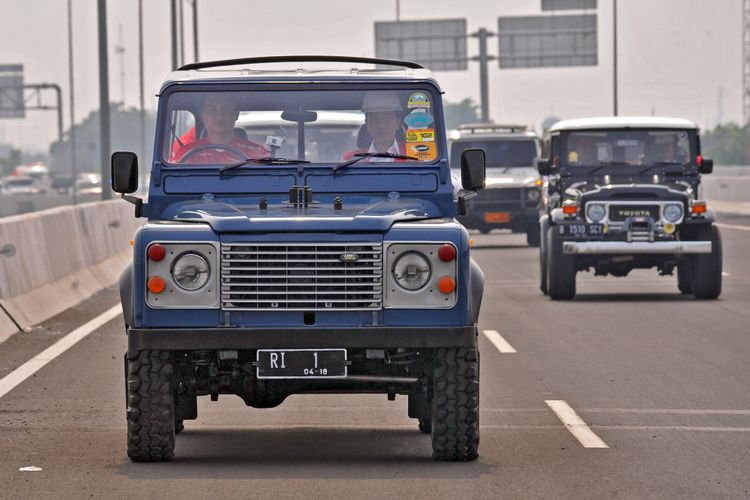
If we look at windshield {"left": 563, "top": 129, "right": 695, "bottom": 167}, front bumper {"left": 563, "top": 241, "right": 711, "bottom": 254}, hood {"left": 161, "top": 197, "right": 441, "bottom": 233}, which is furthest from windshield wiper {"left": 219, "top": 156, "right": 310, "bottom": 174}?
windshield {"left": 563, "top": 129, "right": 695, "bottom": 167}

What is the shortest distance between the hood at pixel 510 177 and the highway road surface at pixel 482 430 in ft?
58.1

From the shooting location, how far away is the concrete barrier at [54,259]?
57.6ft

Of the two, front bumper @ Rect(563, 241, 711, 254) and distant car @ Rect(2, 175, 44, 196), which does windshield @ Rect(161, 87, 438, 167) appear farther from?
distant car @ Rect(2, 175, 44, 196)

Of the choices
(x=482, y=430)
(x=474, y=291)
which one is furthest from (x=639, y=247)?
(x=474, y=291)

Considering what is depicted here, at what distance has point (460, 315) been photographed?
9.18m

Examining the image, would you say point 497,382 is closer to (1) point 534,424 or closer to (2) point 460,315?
(1) point 534,424

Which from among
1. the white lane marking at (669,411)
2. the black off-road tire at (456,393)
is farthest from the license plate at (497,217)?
the black off-road tire at (456,393)

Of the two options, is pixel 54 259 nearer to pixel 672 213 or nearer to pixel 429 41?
pixel 672 213

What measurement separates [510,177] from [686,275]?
45.8ft

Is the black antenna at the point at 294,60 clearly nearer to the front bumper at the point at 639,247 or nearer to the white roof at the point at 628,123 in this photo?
the front bumper at the point at 639,247

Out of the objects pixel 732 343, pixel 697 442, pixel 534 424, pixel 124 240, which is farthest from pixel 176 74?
pixel 124 240

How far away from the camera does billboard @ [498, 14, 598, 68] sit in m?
78.9

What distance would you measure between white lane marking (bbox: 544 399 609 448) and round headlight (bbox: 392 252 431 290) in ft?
5.07

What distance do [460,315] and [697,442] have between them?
181 cm
